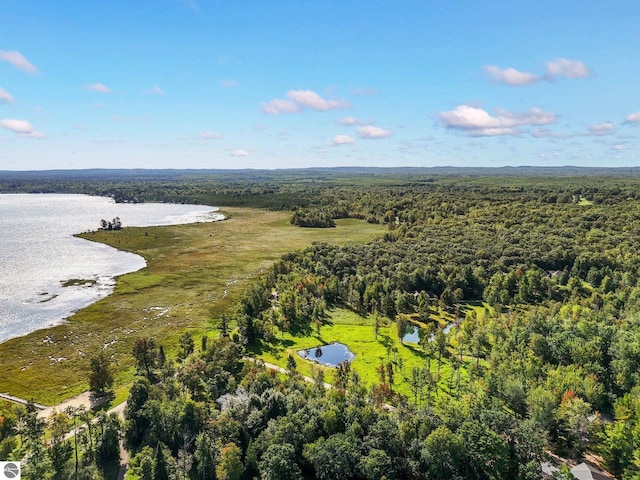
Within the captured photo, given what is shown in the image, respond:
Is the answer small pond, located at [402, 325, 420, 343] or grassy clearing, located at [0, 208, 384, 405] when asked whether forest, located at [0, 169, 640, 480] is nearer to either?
small pond, located at [402, 325, 420, 343]

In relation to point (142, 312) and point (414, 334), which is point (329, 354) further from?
point (142, 312)

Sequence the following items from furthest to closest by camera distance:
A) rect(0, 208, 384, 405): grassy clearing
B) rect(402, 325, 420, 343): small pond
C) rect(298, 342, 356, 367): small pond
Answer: rect(402, 325, 420, 343): small pond < rect(298, 342, 356, 367): small pond < rect(0, 208, 384, 405): grassy clearing

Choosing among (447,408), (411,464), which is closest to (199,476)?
(411,464)

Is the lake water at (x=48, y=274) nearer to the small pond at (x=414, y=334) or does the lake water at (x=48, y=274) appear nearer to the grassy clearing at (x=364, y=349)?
the grassy clearing at (x=364, y=349)

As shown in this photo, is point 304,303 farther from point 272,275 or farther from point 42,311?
point 42,311

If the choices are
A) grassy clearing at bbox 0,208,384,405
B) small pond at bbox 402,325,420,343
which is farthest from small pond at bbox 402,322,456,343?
grassy clearing at bbox 0,208,384,405
